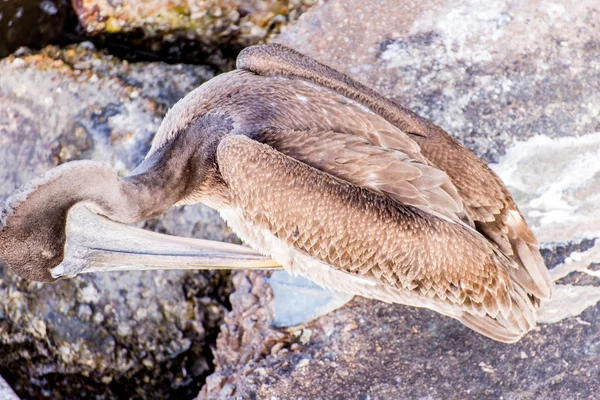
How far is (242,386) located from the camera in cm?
385

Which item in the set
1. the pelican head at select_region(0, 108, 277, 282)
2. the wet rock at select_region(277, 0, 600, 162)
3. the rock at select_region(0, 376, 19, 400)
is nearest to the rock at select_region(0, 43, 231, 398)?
the rock at select_region(0, 376, 19, 400)

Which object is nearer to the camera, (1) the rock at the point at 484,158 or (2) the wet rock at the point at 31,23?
(1) the rock at the point at 484,158

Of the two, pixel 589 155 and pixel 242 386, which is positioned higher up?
pixel 589 155

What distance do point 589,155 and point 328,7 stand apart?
2.16m

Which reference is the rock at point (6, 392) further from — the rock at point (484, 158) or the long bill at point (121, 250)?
the long bill at point (121, 250)

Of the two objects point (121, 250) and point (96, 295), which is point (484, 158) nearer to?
point (121, 250)

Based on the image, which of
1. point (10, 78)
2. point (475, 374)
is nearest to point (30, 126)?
point (10, 78)

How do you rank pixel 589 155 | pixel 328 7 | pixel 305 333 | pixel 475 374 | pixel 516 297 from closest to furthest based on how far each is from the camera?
pixel 516 297, pixel 475 374, pixel 305 333, pixel 589 155, pixel 328 7

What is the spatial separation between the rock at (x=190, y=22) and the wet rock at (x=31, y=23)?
0.15 metres

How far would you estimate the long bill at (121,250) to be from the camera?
9.88 ft

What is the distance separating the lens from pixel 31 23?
479 cm

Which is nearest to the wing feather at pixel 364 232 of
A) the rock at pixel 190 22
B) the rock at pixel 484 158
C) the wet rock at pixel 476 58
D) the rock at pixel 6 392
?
the rock at pixel 484 158

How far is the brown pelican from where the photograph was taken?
3.02 meters

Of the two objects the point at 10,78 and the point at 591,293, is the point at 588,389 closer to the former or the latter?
the point at 591,293
